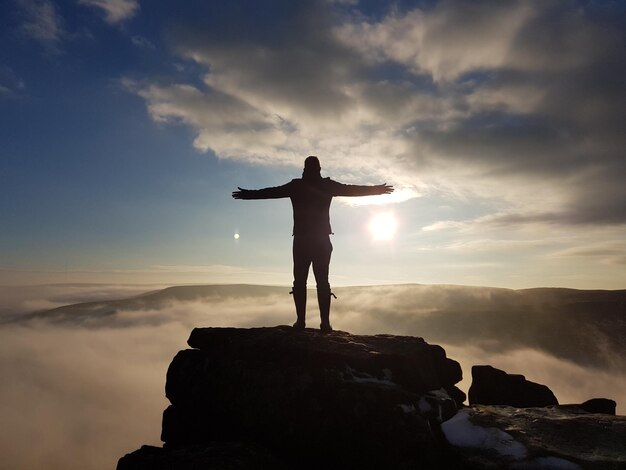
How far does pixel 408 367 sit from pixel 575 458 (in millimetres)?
3377

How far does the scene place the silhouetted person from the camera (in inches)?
440

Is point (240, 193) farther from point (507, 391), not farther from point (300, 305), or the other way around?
point (507, 391)

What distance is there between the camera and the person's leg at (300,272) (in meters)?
11.2

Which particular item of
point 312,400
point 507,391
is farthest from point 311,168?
point 507,391

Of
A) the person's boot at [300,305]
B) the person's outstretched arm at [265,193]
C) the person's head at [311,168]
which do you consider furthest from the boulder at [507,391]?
the person's outstretched arm at [265,193]

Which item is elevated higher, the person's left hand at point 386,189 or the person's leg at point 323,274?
the person's left hand at point 386,189

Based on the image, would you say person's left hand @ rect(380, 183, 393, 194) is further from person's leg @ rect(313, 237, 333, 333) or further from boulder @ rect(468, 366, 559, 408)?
boulder @ rect(468, 366, 559, 408)

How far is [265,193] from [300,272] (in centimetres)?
262

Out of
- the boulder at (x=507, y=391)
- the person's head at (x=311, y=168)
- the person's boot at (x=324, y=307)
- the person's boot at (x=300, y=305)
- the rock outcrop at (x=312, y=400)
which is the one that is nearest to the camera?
the rock outcrop at (x=312, y=400)

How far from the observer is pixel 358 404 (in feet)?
24.9

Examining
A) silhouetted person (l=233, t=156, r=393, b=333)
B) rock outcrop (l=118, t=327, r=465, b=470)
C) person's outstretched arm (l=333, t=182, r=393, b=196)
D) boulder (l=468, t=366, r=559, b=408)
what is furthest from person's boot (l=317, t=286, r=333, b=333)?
boulder (l=468, t=366, r=559, b=408)

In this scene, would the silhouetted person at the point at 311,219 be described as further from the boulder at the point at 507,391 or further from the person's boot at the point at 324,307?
the boulder at the point at 507,391

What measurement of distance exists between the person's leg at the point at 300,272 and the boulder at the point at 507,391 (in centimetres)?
712

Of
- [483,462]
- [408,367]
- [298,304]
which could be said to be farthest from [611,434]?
[298,304]
